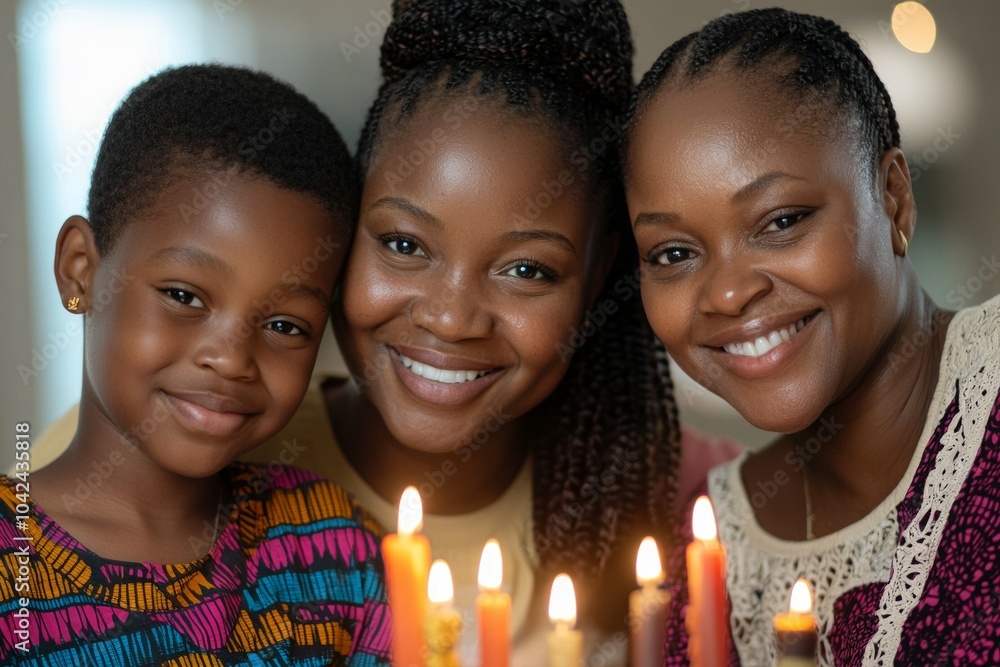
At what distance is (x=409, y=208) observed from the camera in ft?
5.64

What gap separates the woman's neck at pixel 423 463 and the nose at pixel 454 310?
380 mm

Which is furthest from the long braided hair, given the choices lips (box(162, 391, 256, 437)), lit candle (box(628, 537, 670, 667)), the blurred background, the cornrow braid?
the blurred background

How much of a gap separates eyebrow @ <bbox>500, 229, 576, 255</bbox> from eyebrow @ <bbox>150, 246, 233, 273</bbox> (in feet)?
1.48

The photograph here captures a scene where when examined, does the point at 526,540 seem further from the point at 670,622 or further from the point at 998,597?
the point at 998,597

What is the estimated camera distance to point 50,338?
3.00 meters

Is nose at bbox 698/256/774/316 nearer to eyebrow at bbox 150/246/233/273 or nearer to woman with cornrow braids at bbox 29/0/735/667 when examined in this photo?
woman with cornrow braids at bbox 29/0/735/667

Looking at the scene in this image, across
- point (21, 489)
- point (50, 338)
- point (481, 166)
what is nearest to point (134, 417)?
point (21, 489)

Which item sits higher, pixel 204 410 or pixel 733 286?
pixel 733 286

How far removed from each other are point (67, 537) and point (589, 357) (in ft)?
3.44

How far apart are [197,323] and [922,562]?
1.07m

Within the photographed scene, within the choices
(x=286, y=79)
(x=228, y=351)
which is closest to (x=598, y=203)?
(x=228, y=351)

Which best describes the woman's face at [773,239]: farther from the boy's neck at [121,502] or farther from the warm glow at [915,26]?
the warm glow at [915,26]

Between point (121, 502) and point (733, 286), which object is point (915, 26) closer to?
point (733, 286)

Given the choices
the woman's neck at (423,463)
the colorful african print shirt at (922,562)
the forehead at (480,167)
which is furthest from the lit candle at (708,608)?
the woman's neck at (423,463)
